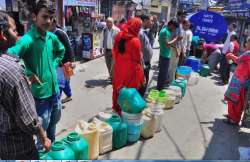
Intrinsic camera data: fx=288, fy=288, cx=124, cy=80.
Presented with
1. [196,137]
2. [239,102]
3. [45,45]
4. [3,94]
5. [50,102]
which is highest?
[45,45]

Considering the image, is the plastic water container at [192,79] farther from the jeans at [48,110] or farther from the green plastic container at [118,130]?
the jeans at [48,110]

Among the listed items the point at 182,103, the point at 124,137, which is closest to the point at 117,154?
the point at 124,137

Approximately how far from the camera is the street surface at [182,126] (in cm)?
455

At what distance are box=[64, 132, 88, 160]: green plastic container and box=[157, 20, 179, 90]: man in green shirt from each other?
3.77 metres

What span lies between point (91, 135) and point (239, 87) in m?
3.19

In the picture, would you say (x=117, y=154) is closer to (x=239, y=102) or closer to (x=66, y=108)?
(x=66, y=108)

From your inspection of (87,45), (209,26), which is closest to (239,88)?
(87,45)

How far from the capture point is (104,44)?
26.0 ft

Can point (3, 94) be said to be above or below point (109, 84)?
above

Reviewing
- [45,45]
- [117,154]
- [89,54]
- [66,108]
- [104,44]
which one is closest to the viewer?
[45,45]

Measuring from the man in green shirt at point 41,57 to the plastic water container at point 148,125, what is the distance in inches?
77.9

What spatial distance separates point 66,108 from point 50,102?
292 centimetres

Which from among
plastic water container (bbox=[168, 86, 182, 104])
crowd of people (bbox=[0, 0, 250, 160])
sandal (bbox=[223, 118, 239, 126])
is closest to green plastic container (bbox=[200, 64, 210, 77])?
plastic water container (bbox=[168, 86, 182, 104])

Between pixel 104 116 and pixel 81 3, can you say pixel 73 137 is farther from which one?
pixel 81 3
